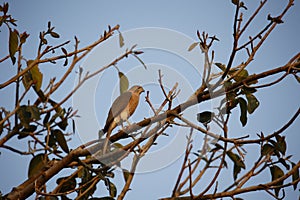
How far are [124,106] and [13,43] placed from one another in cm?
169

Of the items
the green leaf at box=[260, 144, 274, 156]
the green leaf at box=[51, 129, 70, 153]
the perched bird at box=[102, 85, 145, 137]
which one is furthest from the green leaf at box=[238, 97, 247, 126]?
the perched bird at box=[102, 85, 145, 137]

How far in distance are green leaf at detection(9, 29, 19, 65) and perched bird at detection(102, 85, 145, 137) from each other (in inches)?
45.8

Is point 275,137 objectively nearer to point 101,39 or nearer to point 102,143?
point 102,143

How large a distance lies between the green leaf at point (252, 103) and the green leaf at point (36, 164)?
3.28 ft

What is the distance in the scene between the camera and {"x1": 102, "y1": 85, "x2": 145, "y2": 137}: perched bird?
3.33 metres

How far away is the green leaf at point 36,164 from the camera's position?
1985 millimetres

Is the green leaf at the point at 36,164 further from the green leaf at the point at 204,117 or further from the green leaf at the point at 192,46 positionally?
the green leaf at the point at 192,46

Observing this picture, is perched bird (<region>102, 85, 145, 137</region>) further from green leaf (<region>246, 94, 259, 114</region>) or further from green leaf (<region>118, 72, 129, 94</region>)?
green leaf (<region>246, 94, 259, 114</region>)

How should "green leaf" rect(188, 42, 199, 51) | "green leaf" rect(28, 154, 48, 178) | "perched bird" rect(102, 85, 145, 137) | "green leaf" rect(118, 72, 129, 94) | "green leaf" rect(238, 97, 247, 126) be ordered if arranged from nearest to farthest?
"green leaf" rect(28, 154, 48, 178)
"green leaf" rect(238, 97, 247, 126)
"green leaf" rect(188, 42, 199, 51)
"green leaf" rect(118, 72, 129, 94)
"perched bird" rect(102, 85, 145, 137)

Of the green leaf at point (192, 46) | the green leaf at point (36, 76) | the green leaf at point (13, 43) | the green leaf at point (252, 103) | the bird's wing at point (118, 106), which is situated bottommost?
the green leaf at point (252, 103)

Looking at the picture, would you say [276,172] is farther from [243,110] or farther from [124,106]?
[124,106]

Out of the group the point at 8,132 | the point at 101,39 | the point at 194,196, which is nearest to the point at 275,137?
the point at 194,196

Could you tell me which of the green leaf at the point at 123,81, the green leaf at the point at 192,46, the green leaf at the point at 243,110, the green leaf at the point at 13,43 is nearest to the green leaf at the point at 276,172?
the green leaf at the point at 243,110

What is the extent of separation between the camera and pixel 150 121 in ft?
6.18
